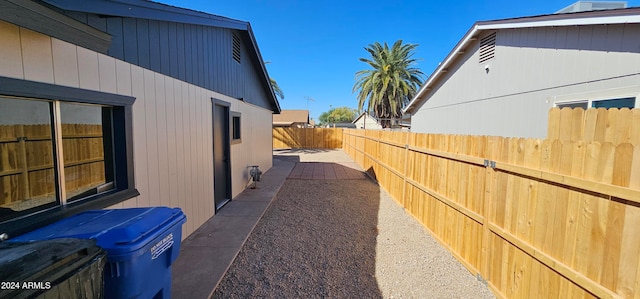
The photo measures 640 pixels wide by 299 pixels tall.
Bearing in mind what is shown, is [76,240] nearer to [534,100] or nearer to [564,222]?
[564,222]

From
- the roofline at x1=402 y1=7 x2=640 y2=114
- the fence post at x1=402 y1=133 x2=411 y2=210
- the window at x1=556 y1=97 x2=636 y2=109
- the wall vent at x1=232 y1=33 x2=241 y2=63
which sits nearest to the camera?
the roofline at x1=402 y1=7 x2=640 y2=114

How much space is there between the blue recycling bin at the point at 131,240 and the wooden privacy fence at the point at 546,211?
122 inches

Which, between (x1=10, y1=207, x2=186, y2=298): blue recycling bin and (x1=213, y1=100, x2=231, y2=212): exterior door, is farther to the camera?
(x1=213, y1=100, x2=231, y2=212): exterior door

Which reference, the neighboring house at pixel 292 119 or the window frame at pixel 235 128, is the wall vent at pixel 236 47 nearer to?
the window frame at pixel 235 128

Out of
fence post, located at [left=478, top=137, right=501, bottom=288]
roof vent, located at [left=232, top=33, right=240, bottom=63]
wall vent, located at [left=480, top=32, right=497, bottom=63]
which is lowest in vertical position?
fence post, located at [left=478, top=137, right=501, bottom=288]

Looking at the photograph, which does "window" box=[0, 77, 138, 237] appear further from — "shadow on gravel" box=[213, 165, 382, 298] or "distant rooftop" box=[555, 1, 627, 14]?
"distant rooftop" box=[555, 1, 627, 14]

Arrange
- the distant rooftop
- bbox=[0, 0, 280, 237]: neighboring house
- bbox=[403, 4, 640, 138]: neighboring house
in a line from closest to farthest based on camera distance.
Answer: bbox=[0, 0, 280, 237]: neighboring house
bbox=[403, 4, 640, 138]: neighboring house
the distant rooftop

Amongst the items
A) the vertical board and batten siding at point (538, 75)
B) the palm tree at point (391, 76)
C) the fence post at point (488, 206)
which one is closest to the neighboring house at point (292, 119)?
the palm tree at point (391, 76)

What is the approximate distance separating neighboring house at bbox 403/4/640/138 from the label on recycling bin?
6.66 m

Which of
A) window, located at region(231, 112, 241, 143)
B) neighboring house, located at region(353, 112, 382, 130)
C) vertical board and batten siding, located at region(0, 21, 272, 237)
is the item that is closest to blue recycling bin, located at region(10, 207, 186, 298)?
vertical board and batten siding, located at region(0, 21, 272, 237)

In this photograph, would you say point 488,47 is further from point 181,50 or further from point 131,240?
point 131,240

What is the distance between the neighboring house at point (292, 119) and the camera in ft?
99.2

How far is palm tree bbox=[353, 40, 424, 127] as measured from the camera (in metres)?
A: 20.4

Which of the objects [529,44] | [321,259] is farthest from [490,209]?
[529,44]
